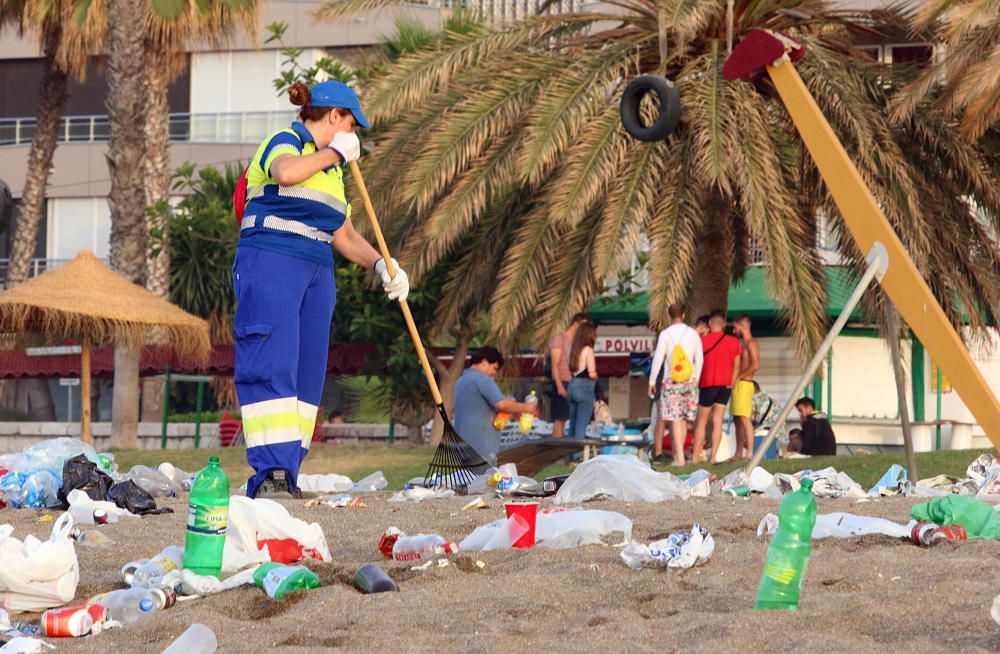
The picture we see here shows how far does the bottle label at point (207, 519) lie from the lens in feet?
16.0

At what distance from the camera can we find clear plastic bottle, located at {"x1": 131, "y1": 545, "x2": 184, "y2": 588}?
15.8 feet

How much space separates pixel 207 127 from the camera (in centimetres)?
3416

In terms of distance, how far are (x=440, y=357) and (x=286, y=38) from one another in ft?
48.4

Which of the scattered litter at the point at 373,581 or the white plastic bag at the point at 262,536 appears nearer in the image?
the scattered litter at the point at 373,581

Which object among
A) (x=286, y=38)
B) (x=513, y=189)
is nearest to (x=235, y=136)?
(x=286, y=38)

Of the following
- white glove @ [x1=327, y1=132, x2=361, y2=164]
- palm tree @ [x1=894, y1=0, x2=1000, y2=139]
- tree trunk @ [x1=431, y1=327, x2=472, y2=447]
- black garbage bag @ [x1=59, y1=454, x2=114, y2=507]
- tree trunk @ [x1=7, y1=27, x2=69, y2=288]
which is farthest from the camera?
tree trunk @ [x1=7, y1=27, x2=69, y2=288]

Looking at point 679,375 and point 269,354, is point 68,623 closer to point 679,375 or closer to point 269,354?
point 269,354

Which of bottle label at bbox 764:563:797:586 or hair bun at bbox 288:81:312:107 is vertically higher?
hair bun at bbox 288:81:312:107

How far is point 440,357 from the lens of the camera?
69.0 feet

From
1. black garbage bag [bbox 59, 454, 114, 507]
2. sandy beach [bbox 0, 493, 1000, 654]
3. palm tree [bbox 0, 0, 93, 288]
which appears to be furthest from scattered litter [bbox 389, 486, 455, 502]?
palm tree [bbox 0, 0, 93, 288]

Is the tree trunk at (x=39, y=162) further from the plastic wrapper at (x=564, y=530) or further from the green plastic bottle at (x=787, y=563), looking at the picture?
the green plastic bottle at (x=787, y=563)

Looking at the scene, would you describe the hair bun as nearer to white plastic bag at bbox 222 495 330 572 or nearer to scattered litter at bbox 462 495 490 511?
scattered litter at bbox 462 495 490 511

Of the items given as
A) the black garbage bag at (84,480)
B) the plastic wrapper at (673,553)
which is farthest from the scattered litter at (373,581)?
the black garbage bag at (84,480)

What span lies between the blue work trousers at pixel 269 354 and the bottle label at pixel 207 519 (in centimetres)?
184
